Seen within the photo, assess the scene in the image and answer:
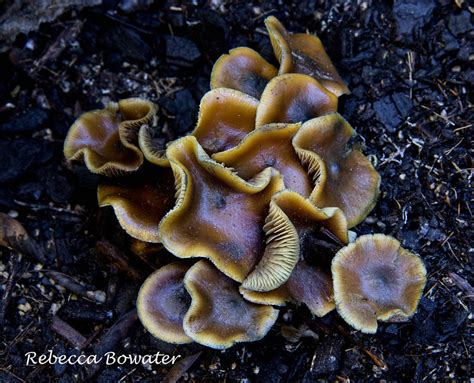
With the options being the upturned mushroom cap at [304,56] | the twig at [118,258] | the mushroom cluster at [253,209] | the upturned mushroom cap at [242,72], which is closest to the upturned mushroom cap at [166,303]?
the mushroom cluster at [253,209]

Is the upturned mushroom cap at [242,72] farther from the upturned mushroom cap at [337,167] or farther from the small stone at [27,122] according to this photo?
the small stone at [27,122]

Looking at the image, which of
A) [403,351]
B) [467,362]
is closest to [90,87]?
[403,351]

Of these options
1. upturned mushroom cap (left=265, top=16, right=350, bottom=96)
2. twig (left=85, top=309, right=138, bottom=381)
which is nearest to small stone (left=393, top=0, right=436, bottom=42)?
upturned mushroom cap (left=265, top=16, right=350, bottom=96)

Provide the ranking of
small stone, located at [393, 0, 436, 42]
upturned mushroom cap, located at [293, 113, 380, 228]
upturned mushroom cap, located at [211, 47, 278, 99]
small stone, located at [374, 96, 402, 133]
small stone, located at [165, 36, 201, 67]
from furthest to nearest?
small stone, located at [165, 36, 201, 67]
small stone, located at [393, 0, 436, 42]
small stone, located at [374, 96, 402, 133]
upturned mushroom cap, located at [211, 47, 278, 99]
upturned mushroom cap, located at [293, 113, 380, 228]

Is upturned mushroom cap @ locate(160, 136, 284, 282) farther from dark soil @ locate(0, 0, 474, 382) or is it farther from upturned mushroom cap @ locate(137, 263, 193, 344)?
dark soil @ locate(0, 0, 474, 382)

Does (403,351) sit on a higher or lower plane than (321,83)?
lower

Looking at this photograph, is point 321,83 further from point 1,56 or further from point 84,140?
point 1,56
